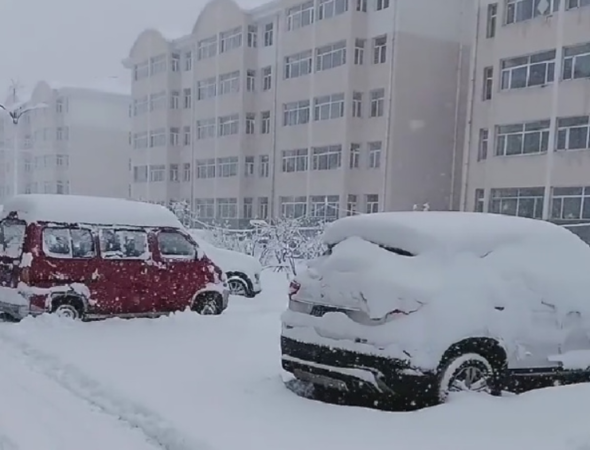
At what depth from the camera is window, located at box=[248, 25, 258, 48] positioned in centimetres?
4319

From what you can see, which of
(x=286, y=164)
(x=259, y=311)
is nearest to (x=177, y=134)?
(x=286, y=164)

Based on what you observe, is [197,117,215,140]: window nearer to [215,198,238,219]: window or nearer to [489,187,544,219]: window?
[215,198,238,219]: window

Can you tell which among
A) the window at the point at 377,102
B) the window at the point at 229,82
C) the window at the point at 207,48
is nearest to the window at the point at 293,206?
the window at the point at 377,102

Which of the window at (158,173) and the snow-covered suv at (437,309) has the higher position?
the window at (158,173)

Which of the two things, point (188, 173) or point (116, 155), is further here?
point (116, 155)

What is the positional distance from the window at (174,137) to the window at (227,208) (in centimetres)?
804

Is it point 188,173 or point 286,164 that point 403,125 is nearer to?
point 286,164

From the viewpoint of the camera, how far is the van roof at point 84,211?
32.7 ft

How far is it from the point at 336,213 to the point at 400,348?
30.2m

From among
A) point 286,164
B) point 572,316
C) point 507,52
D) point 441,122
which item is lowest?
point 572,316

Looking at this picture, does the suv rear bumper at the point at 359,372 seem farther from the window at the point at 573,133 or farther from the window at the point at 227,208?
the window at the point at 227,208

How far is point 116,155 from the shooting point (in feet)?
228

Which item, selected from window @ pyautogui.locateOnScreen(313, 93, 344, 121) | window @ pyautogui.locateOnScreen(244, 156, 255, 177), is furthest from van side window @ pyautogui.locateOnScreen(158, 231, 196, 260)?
window @ pyautogui.locateOnScreen(244, 156, 255, 177)

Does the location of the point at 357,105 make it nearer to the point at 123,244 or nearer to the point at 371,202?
the point at 371,202
